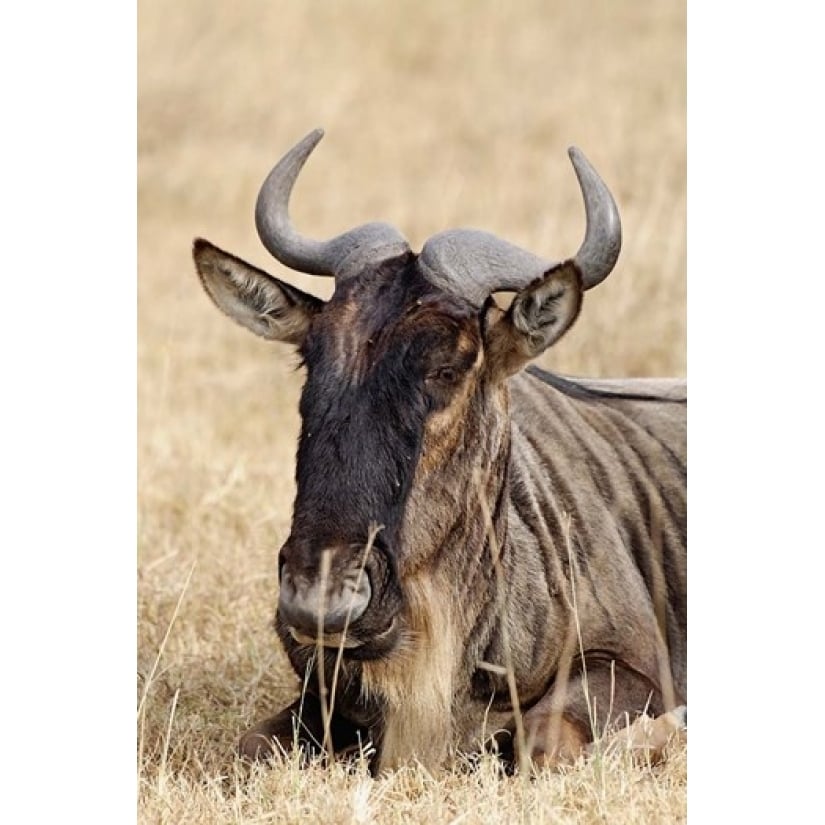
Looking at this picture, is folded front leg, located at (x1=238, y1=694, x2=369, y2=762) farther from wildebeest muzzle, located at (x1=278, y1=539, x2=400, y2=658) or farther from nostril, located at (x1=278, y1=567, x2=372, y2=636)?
nostril, located at (x1=278, y1=567, x2=372, y2=636)

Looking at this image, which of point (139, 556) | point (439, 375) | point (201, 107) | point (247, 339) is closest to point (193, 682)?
point (139, 556)

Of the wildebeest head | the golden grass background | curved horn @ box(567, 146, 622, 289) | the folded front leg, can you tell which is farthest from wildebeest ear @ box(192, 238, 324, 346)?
the folded front leg

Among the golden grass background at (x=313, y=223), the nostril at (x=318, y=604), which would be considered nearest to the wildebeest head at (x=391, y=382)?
the nostril at (x=318, y=604)

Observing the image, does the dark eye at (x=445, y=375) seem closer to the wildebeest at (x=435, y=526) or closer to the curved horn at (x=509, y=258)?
the wildebeest at (x=435, y=526)

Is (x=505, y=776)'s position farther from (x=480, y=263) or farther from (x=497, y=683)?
(x=480, y=263)

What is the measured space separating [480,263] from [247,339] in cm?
566

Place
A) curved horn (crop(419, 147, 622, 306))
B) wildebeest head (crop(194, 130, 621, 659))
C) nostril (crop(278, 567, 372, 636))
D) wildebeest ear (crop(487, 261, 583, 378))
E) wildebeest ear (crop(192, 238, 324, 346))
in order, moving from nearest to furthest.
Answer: nostril (crop(278, 567, 372, 636))
wildebeest head (crop(194, 130, 621, 659))
wildebeest ear (crop(487, 261, 583, 378))
curved horn (crop(419, 147, 622, 306))
wildebeest ear (crop(192, 238, 324, 346))

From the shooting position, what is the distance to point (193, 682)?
572 cm

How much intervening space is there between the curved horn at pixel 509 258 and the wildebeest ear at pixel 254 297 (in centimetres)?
36

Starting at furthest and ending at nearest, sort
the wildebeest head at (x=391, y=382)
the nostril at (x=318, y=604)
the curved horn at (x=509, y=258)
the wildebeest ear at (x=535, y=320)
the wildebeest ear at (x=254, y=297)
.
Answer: the wildebeest ear at (x=254, y=297)
the curved horn at (x=509, y=258)
the wildebeest ear at (x=535, y=320)
the wildebeest head at (x=391, y=382)
the nostril at (x=318, y=604)

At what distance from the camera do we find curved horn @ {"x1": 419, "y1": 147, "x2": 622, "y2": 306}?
4754 millimetres

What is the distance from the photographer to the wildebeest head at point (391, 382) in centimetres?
434

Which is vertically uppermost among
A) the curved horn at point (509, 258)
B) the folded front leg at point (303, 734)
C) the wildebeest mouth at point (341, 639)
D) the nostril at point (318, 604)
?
the curved horn at point (509, 258)

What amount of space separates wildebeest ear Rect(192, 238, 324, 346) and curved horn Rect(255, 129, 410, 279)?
0.15 m
